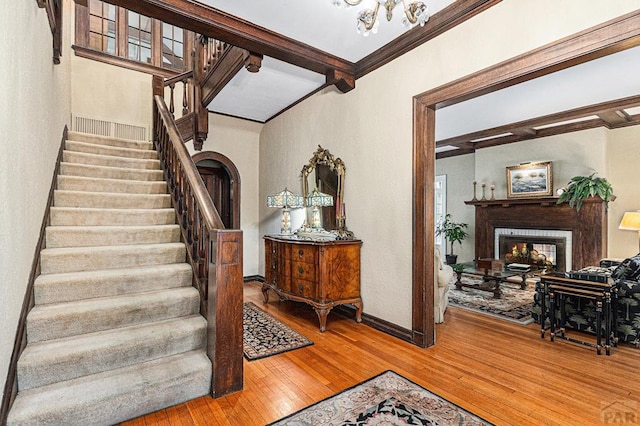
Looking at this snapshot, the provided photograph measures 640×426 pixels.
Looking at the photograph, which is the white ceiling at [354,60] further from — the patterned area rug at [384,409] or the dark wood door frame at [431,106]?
the patterned area rug at [384,409]

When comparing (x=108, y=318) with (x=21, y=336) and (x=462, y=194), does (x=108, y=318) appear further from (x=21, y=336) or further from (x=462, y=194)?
(x=462, y=194)

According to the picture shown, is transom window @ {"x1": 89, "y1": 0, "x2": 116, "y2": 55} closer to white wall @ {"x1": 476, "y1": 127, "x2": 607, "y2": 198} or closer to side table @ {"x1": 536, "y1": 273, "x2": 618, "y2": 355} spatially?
side table @ {"x1": 536, "y1": 273, "x2": 618, "y2": 355}

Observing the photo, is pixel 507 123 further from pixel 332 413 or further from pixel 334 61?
pixel 332 413

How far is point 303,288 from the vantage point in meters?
3.66

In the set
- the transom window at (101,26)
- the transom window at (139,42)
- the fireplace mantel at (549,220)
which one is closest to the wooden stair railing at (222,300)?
the transom window at (139,42)

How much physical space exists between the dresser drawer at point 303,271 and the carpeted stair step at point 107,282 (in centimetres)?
131

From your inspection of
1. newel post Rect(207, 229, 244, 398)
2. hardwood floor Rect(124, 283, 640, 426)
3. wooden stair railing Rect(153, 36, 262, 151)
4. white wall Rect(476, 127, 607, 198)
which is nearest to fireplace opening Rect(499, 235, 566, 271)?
white wall Rect(476, 127, 607, 198)

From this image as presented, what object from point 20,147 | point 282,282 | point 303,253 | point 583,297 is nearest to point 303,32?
point 303,253

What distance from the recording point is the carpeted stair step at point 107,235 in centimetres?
260

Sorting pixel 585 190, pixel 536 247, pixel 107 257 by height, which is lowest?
pixel 536 247

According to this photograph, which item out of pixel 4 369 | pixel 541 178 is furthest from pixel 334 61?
pixel 541 178

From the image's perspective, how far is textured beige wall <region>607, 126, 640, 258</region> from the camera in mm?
5328

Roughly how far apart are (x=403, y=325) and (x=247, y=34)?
316 cm

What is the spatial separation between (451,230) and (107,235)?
680cm
